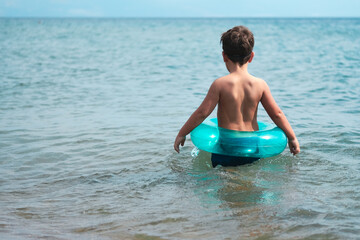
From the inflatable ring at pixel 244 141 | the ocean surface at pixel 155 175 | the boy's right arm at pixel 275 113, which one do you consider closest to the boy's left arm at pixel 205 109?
the inflatable ring at pixel 244 141

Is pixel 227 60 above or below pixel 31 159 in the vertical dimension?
above

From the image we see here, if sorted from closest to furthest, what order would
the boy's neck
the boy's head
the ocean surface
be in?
the ocean surface → the boy's head → the boy's neck

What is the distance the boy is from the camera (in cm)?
402

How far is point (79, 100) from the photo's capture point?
9445mm

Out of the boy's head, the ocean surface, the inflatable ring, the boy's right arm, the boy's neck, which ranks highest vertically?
the boy's head

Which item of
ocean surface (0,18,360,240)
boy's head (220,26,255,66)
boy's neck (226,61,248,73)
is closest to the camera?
ocean surface (0,18,360,240)

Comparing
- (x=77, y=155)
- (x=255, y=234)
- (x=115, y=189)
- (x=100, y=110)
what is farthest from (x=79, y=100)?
(x=255, y=234)

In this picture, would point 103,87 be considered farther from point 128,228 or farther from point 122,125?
point 128,228

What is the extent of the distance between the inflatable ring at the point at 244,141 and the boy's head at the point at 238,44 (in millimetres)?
657

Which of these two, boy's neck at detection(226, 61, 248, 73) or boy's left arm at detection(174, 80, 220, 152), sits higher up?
boy's neck at detection(226, 61, 248, 73)

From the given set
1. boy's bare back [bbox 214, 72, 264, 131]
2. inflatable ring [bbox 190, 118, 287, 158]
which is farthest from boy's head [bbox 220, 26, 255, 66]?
inflatable ring [bbox 190, 118, 287, 158]

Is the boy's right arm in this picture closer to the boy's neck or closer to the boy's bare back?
the boy's bare back

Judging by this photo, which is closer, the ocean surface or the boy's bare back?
the ocean surface

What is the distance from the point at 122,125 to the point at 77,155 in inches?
63.8
